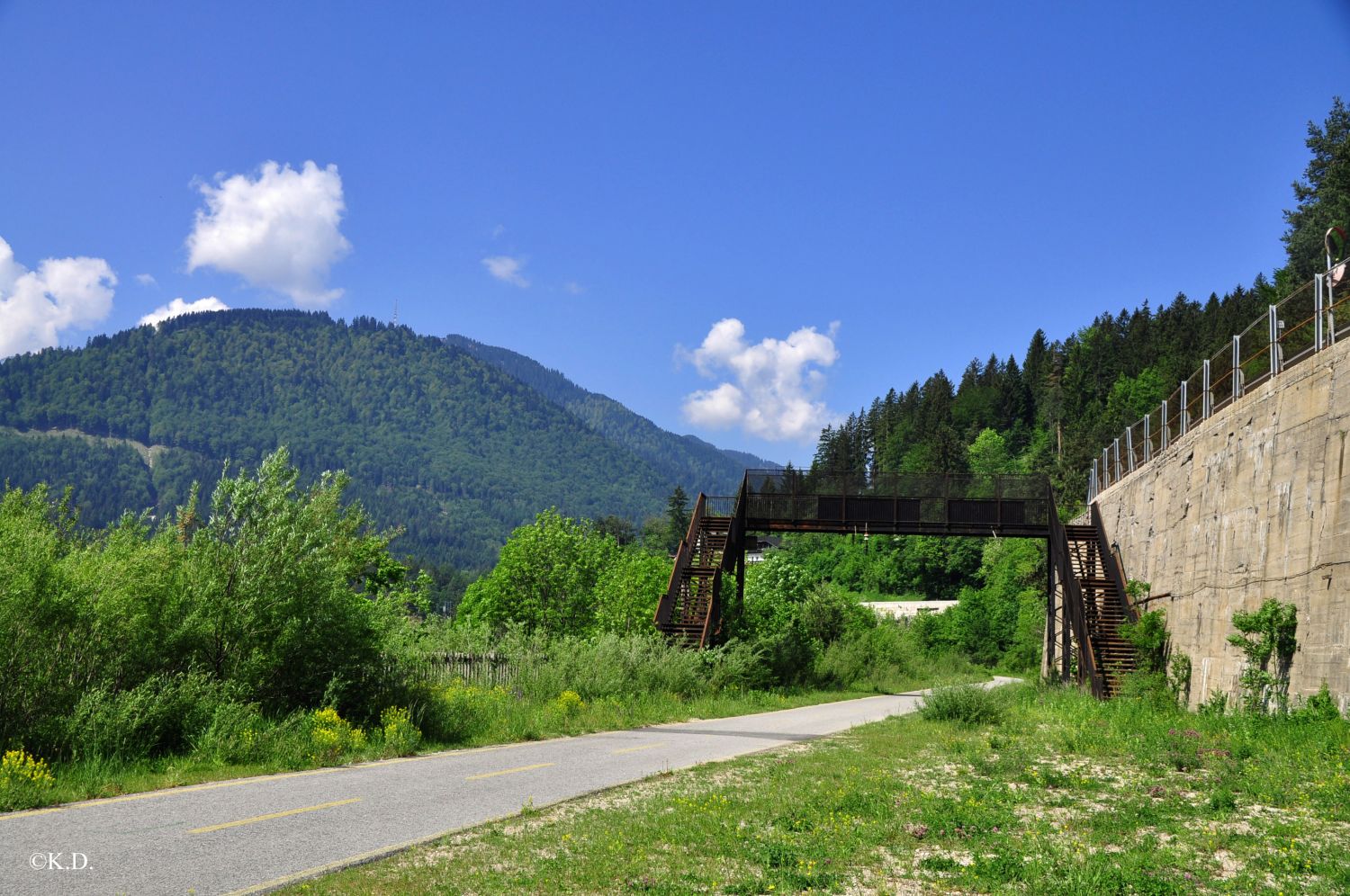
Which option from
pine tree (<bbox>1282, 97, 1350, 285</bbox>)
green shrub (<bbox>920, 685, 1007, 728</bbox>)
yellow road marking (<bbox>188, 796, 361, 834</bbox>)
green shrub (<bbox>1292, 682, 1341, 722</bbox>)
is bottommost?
yellow road marking (<bbox>188, 796, 361, 834</bbox>)

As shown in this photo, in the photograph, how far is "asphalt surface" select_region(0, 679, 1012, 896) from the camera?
7.66 metres

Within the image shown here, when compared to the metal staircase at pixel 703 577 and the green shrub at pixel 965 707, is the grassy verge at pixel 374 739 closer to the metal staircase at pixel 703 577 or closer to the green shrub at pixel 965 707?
the metal staircase at pixel 703 577

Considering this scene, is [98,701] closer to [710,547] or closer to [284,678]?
[284,678]

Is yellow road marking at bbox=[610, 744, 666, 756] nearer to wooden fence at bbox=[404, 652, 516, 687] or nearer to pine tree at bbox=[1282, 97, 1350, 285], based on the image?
wooden fence at bbox=[404, 652, 516, 687]

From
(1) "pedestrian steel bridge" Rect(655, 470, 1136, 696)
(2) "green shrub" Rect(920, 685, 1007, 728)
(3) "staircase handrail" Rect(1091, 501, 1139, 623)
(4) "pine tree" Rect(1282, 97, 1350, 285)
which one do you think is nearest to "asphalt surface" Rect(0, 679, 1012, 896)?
(2) "green shrub" Rect(920, 685, 1007, 728)

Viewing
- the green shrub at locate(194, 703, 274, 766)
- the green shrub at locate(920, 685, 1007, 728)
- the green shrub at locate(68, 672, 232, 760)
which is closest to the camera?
the green shrub at locate(68, 672, 232, 760)

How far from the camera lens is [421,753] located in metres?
15.9

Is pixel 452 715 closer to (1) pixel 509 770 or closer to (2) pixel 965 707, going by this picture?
(1) pixel 509 770

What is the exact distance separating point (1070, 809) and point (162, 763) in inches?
422

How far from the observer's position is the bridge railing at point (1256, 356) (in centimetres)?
1784

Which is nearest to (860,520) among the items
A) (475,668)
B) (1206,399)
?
(1206,399)

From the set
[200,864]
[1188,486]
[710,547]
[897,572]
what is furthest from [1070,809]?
[897,572]

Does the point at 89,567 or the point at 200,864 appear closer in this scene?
the point at 200,864

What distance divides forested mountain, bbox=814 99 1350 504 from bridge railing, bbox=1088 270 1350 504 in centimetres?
5176
